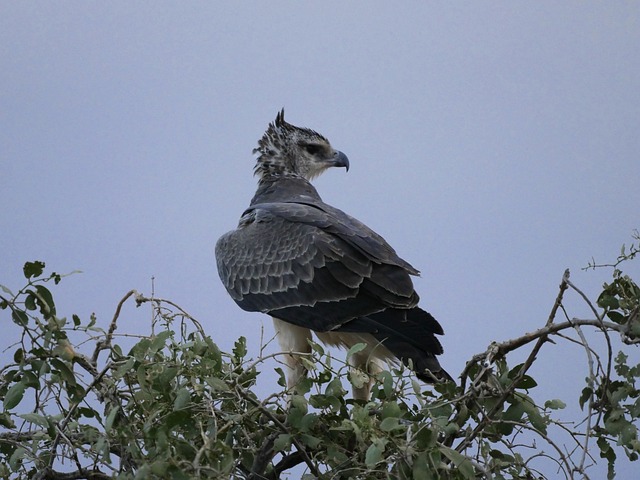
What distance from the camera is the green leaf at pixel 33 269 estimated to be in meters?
3.55

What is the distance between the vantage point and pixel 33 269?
3559mm

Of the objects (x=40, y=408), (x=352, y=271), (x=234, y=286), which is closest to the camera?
(x=40, y=408)

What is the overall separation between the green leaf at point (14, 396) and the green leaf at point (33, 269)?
1.41 ft

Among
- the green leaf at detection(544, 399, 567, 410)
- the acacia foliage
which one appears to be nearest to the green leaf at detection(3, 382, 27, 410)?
the acacia foliage

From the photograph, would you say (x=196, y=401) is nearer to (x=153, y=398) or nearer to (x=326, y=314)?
(x=153, y=398)

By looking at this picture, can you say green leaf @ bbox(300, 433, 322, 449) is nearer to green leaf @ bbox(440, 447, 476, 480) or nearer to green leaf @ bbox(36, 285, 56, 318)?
green leaf @ bbox(440, 447, 476, 480)

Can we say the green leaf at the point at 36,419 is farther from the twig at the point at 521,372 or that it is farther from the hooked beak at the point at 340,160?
the hooked beak at the point at 340,160

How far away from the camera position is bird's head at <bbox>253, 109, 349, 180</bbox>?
6.95m

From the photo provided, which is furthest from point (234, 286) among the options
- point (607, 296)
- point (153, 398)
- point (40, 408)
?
point (607, 296)

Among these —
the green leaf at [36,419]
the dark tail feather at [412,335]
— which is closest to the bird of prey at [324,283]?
the dark tail feather at [412,335]

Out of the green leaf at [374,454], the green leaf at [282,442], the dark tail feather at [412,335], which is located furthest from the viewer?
the dark tail feather at [412,335]

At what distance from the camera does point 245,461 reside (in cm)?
371

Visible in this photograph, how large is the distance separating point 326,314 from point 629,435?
2.20 m

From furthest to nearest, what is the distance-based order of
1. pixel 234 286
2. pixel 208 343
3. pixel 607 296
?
pixel 234 286, pixel 208 343, pixel 607 296
